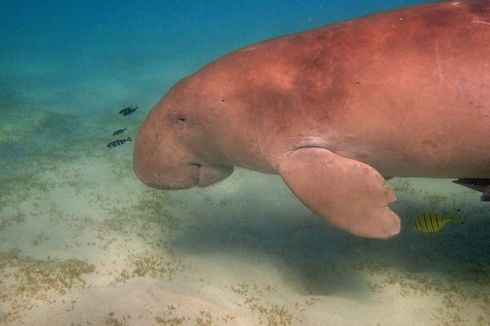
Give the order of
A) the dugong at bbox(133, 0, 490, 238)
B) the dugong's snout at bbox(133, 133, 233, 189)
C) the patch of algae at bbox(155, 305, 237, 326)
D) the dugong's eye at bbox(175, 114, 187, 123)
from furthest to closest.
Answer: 1. the dugong's snout at bbox(133, 133, 233, 189)
2. the dugong's eye at bbox(175, 114, 187, 123)
3. the patch of algae at bbox(155, 305, 237, 326)
4. the dugong at bbox(133, 0, 490, 238)

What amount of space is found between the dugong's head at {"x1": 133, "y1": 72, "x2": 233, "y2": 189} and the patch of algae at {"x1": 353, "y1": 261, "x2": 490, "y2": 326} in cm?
250

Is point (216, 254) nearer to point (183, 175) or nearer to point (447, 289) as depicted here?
point (183, 175)

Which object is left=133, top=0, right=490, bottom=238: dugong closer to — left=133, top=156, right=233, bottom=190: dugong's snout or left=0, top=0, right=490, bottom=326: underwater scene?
left=133, top=156, right=233, bottom=190: dugong's snout

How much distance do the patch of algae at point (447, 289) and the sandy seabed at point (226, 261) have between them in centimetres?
2

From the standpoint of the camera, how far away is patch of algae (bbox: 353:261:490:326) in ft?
14.6

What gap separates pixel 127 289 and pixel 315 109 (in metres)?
3.21

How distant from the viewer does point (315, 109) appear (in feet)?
13.5

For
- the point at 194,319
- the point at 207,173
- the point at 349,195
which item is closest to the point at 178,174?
the point at 207,173

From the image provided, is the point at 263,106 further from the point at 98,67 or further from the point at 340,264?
the point at 98,67

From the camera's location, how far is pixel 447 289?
4906 mm

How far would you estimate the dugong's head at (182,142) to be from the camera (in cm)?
475

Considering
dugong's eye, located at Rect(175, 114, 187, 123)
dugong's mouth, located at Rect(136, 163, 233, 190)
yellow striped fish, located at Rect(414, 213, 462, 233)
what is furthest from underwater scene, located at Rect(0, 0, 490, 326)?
dugong's eye, located at Rect(175, 114, 187, 123)

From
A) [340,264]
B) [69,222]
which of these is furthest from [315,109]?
[69,222]

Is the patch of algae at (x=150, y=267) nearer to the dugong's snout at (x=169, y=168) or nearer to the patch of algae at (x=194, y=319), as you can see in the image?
the patch of algae at (x=194, y=319)
